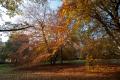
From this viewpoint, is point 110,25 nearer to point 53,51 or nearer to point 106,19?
point 106,19

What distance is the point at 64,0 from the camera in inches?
1043

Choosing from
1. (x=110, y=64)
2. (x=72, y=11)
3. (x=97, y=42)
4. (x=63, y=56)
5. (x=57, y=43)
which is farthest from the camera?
(x=63, y=56)

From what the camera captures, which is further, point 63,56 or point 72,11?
point 63,56

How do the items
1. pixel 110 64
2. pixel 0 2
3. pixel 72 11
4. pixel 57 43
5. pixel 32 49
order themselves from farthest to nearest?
pixel 32 49 → pixel 57 43 → pixel 110 64 → pixel 72 11 → pixel 0 2

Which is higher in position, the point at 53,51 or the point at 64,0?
the point at 64,0

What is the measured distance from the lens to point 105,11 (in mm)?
27328

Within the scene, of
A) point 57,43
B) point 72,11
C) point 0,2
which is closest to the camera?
point 0,2

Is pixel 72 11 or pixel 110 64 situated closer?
pixel 72 11

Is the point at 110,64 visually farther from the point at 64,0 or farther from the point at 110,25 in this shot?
the point at 64,0

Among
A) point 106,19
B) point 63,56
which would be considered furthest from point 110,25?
point 63,56

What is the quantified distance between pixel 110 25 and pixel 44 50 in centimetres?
2221

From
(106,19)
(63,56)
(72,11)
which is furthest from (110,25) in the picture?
(63,56)

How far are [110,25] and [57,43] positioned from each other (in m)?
19.6

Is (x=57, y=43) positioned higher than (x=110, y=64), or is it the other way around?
(x=57, y=43)
